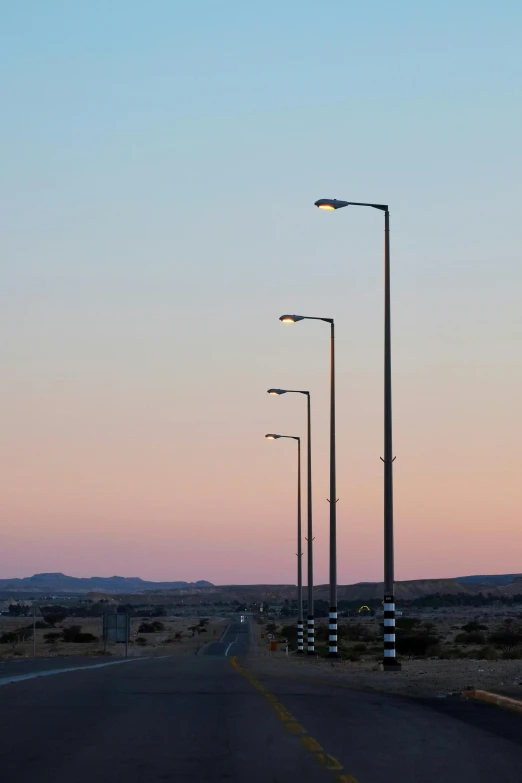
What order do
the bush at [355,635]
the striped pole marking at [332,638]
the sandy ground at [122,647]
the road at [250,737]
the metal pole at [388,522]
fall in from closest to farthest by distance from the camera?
the road at [250,737], the metal pole at [388,522], the striped pole marking at [332,638], the sandy ground at [122,647], the bush at [355,635]

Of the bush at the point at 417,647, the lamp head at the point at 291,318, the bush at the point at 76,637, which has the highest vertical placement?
the lamp head at the point at 291,318

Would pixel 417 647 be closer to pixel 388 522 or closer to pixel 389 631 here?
pixel 389 631

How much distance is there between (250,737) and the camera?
1426cm

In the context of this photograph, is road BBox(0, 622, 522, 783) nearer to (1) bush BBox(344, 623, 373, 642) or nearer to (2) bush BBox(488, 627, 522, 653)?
(2) bush BBox(488, 627, 522, 653)

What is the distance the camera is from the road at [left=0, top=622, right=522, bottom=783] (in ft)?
37.4

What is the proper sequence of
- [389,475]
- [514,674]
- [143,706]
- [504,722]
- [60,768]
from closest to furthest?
1. [60,768]
2. [504,722]
3. [143,706]
4. [514,674]
5. [389,475]

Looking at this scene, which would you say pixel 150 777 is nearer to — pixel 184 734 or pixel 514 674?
pixel 184 734

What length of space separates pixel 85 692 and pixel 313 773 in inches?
470

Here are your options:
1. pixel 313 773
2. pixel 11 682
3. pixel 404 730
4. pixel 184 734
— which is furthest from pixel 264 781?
pixel 11 682

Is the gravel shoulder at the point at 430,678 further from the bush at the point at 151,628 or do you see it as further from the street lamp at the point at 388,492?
the bush at the point at 151,628

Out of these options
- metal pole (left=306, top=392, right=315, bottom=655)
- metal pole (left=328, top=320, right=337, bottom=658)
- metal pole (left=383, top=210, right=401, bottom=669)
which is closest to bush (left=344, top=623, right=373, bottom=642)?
metal pole (left=306, top=392, right=315, bottom=655)

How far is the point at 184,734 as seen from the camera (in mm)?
14594

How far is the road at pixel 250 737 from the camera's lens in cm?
1141

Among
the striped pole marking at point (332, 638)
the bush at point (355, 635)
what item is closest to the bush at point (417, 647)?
the striped pole marking at point (332, 638)
